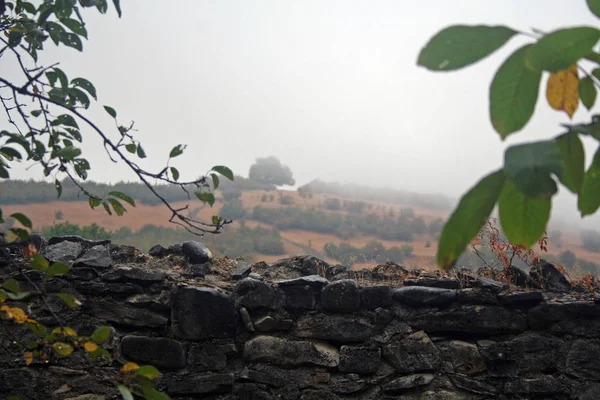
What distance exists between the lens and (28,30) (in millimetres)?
1909

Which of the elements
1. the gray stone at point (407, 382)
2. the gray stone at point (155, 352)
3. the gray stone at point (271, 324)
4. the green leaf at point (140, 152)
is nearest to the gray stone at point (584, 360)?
the gray stone at point (407, 382)

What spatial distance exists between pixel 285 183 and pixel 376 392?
19.8 metres

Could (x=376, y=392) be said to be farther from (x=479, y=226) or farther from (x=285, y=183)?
(x=285, y=183)

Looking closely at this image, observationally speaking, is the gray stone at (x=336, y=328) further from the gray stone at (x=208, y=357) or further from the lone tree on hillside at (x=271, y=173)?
the lone tree on hillside at (x=271, y=173)

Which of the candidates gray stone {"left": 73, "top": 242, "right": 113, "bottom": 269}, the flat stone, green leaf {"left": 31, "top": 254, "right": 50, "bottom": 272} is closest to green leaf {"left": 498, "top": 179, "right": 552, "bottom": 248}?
green leaf {"left": 31, "top": 254, "right": 50, "bottom": 272}

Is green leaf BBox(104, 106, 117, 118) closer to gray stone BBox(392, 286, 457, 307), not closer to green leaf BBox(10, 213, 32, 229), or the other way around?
green leaf BBox(10, 213, 32, 229)

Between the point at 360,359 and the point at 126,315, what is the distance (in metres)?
1.58

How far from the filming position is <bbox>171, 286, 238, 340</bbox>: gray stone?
125 inches

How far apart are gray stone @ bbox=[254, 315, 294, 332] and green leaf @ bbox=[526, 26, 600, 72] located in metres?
2.95

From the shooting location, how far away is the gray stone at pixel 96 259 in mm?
3377

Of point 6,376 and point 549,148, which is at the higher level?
point 549,148

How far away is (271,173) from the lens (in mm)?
23266

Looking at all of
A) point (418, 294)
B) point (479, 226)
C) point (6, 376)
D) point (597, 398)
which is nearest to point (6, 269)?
point (6, 376)

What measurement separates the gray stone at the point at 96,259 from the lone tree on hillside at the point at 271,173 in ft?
61.7
